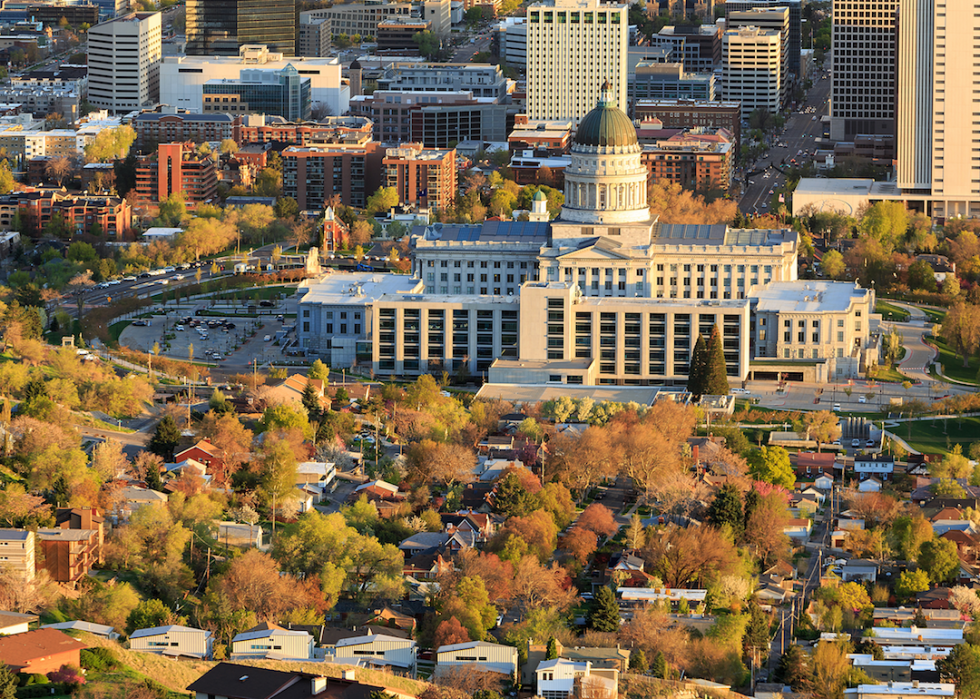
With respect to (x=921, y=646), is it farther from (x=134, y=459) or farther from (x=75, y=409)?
(x=75, y=409)

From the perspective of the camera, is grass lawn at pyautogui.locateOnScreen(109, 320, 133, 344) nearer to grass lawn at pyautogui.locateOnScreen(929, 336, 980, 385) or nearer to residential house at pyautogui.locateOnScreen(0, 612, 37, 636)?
grass lawn at pyautogui.locateOnScreen(929, 336, 980, 385)

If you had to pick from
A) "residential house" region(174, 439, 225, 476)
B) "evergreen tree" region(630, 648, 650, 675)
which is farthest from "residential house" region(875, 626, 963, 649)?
"residential house" region(174, 439, 225, 476)

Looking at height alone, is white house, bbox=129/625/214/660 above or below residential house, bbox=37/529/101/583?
below

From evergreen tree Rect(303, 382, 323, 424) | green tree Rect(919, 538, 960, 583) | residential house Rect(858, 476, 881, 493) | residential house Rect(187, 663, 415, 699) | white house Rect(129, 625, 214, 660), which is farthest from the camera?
evergreen tree Rect(303, 382, 323, 424)

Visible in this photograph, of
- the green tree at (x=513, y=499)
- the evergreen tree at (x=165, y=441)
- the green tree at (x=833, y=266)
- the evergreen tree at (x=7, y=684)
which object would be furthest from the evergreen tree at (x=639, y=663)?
the green tree at (x=833, y=266)

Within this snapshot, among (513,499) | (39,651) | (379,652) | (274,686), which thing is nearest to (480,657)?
(379,652)

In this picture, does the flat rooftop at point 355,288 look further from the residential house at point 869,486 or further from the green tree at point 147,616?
the green tree at point 147,616

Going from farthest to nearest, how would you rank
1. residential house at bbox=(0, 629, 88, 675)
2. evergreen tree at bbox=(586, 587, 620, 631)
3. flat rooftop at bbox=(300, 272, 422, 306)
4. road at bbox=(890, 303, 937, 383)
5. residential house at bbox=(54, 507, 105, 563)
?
flat rooftop at bbox=(300, 272, 422, 306)
road at bbox=(890, 303, 937, 383)
residential house at bbox=(54, 507, 105, 563)
evergreen tree at bbox=(586, 587, 620, 631)
residential house at bbox=(0, 629, 88, 675)

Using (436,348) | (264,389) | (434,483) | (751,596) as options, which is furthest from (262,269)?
(751,596)
